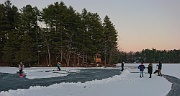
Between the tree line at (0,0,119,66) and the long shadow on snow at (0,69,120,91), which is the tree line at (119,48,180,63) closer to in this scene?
the tree line at (0,0,119,66)

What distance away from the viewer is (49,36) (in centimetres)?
6412

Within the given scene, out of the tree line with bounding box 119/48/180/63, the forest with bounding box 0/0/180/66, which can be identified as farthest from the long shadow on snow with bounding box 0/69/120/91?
the tree line with bounding box 119/48/180/63

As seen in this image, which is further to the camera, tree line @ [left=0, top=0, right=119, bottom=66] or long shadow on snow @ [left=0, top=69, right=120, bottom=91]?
tree line @ [left=0, top=0, right=119, bottom=66]

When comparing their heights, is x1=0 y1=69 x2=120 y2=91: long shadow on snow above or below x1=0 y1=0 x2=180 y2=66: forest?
below

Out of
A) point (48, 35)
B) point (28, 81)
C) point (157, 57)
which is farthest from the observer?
point (157, 57)

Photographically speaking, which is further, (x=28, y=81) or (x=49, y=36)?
(x=49, y=36)

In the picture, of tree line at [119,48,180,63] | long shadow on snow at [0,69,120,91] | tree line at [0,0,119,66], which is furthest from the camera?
tree line at [119,48,180,63]

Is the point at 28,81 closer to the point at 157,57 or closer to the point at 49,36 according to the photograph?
the point at 49,36

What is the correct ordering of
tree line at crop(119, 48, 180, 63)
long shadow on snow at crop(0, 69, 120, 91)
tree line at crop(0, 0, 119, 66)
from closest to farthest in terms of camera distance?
long shadow on snow at crop(0, 69, 120, 91) < tree line at crop(0, 0, 119, 66) < tree line at crop(119, 48, 180, 63)

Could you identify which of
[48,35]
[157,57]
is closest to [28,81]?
[48,35]

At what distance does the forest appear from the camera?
61.7 meters

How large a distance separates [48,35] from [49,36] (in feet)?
2.21

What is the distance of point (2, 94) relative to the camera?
1373 centimetres

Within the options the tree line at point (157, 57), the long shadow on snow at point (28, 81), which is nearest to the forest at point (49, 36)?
the long shadow on snow at point (28, 81)
